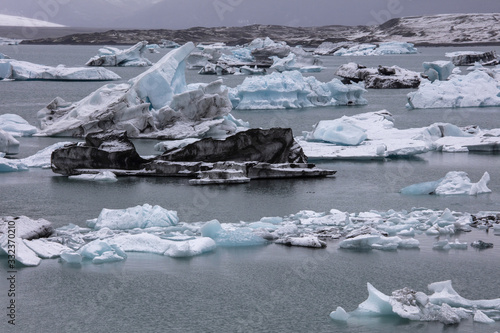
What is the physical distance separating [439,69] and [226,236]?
22.4 metres

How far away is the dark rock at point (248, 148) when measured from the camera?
12.5 m

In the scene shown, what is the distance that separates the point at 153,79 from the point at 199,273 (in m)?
10.7

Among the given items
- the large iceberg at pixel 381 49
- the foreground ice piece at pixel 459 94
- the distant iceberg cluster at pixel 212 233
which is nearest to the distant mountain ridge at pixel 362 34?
the large iceberg at pixel 381 49

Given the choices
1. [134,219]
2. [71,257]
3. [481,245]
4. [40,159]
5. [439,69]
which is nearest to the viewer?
[71,257]

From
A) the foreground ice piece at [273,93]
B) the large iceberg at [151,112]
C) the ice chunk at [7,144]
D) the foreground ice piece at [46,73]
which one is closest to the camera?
the ice chunk at [7,144]

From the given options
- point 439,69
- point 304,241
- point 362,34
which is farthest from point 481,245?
point 362,34

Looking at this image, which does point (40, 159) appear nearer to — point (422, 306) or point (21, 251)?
point (21, 251)

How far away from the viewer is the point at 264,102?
915 inches

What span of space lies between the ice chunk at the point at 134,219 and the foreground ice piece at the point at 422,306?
3377mm

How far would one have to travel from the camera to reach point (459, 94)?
2422cm

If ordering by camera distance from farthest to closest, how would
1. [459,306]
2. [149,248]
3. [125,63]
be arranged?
[125,63] → [149,248] → [459,306]

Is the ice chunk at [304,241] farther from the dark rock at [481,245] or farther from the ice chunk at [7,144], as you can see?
the ice chunk at [7,144]

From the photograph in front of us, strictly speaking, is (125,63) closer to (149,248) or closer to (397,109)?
(397,109)

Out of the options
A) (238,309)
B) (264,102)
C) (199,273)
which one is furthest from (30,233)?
(264,102)
